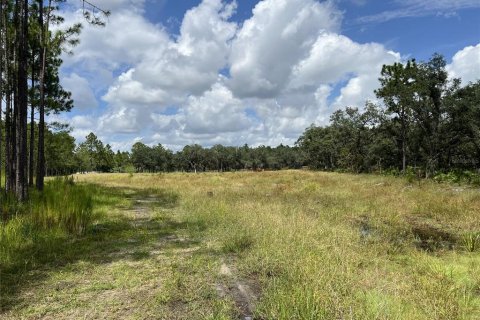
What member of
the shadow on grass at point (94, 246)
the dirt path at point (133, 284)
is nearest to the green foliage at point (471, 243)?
the dirt path at point (133, 284)

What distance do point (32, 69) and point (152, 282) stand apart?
17782mm

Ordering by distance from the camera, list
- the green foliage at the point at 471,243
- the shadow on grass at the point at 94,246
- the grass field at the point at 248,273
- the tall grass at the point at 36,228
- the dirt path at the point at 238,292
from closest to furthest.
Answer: the grass field at the point at 248,273 < the dirt path at the point at 238,292 < the shadow on grass at the point at 94,246 < the tall grass at the point at 36,228 < the green foliage at the point at 471,243

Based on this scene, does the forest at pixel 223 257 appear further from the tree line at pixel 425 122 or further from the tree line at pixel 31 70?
the tree line at pixel 425 122

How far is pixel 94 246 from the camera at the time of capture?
8367 mm

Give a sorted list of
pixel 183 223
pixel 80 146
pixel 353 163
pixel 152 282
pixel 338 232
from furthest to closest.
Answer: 1. pixel 80 146
2. pixel 353 163
3. pixel 183 223
4. pixel 338 232
5. pixel 152 282

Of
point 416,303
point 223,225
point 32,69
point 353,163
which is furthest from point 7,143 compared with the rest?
point 353,163

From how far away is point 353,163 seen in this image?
211 ft

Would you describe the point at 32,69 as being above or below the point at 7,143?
above

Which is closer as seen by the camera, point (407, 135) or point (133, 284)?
point (133, 284)

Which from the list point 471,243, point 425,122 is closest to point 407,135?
point 425,122

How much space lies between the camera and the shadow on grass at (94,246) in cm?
605

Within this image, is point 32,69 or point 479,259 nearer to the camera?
point 479,259

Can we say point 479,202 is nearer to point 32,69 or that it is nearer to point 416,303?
point 416,303

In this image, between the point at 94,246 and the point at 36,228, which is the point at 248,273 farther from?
the point at 36,228
